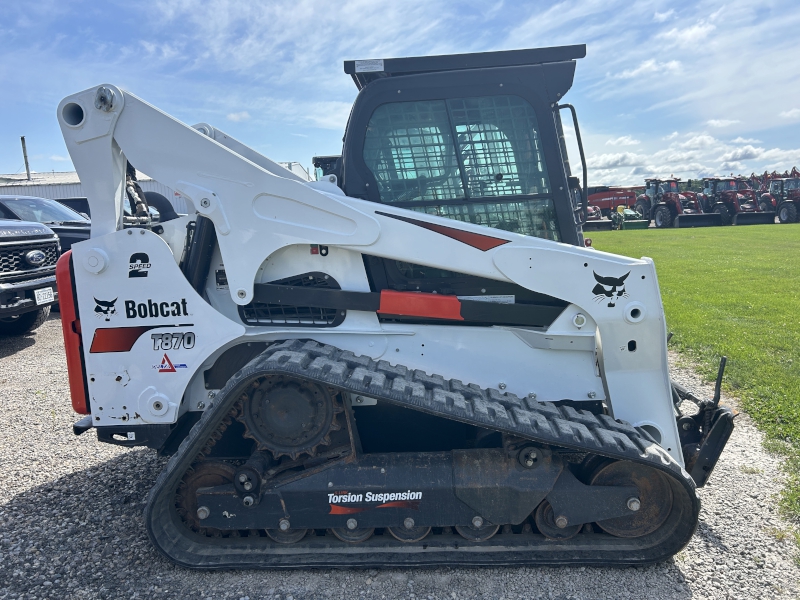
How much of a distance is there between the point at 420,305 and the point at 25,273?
721cm

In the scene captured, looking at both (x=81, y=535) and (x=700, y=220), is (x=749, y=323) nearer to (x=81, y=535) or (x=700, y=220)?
(x=81, y=535)

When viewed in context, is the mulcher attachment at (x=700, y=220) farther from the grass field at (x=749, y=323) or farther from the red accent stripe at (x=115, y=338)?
the red accent stripe at (x=115, y=338)

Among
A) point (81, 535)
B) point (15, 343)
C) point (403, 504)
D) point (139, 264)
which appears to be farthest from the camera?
point (15, 343)

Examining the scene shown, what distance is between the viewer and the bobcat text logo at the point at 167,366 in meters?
3.23

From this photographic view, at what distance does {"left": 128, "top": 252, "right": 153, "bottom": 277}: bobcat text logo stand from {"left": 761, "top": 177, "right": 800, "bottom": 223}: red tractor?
37.7 metres

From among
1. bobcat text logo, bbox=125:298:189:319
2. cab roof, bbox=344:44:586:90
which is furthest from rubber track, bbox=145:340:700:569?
cab roof, bbox=344:44:586:90

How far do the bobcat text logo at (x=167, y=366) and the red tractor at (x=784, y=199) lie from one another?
37648mm

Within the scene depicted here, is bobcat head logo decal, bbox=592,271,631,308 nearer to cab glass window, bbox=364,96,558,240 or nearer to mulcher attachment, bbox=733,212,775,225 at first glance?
cab glass window, bbox=364,96,558,240

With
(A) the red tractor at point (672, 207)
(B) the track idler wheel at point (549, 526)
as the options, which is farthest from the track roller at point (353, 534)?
(A) the red tractor at point (672, 207)

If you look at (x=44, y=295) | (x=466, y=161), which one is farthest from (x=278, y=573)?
(x=44, y=295)

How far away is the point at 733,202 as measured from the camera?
32125 mm

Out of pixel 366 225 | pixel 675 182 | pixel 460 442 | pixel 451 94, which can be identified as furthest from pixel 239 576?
pixel 675 182

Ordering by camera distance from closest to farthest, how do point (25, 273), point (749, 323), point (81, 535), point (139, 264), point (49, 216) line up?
point (139, 264), point (81, 535), point (25, 273), point (749, 323), point (49, 216)

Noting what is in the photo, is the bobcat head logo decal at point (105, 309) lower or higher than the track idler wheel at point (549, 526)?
higher
